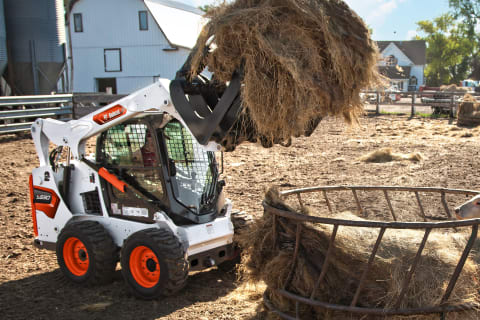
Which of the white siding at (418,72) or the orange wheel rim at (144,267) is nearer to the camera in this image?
the orange wheel rim at (144,267)

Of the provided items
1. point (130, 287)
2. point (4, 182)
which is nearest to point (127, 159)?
point (130, 287)

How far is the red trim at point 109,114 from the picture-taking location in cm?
545

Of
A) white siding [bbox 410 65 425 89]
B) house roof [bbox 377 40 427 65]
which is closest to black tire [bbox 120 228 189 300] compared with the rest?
house roof [bbox 377 40 427 65]

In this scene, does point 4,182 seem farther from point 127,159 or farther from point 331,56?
point 331,56

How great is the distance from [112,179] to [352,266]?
2.92m

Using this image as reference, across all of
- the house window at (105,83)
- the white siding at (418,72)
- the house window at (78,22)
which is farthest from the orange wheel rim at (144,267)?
the white siding at (418,72)

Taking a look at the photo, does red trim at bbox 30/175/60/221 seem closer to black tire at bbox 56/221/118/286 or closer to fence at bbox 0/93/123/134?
black tire at bbox 56/221/118/286

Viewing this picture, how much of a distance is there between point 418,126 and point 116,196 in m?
15.0

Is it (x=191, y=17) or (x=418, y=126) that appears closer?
(x=418, y=126)

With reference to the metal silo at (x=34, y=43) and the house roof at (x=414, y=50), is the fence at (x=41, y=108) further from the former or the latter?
the house roof at (x=414, y=50)

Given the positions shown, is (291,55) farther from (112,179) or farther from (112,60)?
(112,60)

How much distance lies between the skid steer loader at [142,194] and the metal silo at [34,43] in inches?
452

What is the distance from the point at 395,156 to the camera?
483 inches

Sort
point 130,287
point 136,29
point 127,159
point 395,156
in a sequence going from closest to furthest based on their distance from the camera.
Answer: point 130,287, point 127,159, point 395,156, point 136,29
